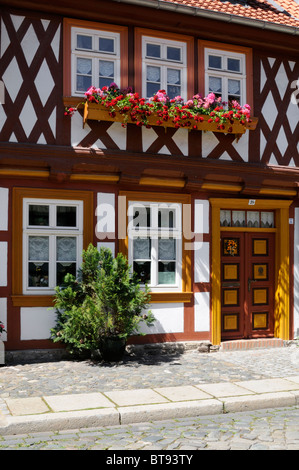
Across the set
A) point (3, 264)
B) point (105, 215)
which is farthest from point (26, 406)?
point (105, 215)

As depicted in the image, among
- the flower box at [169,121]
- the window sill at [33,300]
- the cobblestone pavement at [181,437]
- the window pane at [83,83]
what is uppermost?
the window pane at [83,83]

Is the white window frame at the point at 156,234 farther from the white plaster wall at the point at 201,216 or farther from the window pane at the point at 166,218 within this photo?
the white plaster wall at the point at 201,216

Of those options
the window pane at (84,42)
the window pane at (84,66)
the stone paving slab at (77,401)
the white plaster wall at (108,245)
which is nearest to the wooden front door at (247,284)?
the white plaster wall at (108,245)

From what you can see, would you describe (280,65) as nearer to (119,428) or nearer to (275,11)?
(275,11)

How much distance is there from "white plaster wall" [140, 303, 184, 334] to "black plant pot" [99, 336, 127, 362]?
100 centimetres

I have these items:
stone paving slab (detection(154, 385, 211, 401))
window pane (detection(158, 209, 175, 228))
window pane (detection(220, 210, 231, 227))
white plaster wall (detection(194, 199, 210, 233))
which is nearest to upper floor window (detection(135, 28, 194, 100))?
white plaster wall (detection(194, 199, 210, 233))

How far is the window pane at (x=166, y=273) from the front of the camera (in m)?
9.99

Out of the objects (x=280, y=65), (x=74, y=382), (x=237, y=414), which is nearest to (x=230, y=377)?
(x=237, y=414)

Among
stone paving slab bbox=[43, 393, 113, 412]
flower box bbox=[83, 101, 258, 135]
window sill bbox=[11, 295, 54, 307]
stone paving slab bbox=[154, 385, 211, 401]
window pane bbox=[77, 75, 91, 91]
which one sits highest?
window pane bbox=[77, 75, 91, 91]

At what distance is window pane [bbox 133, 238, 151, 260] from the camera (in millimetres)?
9852

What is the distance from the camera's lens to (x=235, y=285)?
35.0 ft

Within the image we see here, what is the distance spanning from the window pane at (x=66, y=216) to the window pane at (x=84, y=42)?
2814 millimetres

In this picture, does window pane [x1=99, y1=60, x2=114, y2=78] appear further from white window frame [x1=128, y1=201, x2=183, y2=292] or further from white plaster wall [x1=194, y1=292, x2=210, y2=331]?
white plaster wall [x1=194, y1=292, x2=210, y2=331]

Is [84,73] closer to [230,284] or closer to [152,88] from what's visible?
[152,88]
